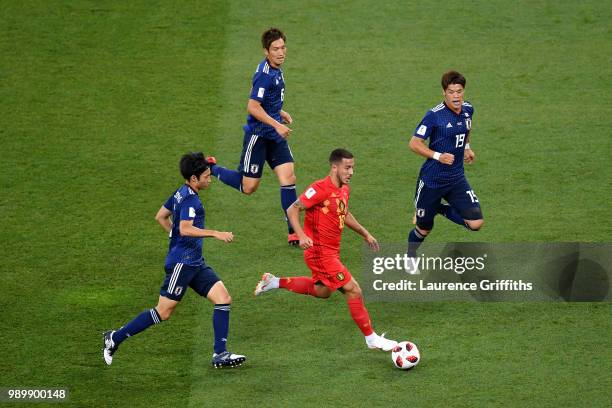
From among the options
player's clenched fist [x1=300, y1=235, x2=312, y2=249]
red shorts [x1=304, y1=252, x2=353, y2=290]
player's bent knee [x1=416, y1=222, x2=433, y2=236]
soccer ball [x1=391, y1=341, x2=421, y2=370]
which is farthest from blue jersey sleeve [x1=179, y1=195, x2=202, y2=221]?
player's bent knee [x1=416, y1=222, x2=433, y2=236]

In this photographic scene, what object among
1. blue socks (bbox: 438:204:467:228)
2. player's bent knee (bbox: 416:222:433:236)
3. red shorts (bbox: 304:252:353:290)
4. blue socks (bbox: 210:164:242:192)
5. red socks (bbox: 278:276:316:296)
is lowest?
red socks (bbox: 278:276:316:296)

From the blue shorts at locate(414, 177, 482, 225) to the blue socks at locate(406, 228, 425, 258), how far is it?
336mm

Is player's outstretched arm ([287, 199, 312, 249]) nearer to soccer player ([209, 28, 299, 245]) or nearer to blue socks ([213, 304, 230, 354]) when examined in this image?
blue socks ([213, 304, 230, 354])

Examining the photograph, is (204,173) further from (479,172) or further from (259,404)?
(479,172)

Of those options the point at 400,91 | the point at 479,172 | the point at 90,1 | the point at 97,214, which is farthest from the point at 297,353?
the point at 90,1

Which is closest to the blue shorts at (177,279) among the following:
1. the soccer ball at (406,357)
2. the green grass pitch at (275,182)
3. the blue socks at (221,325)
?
the blue socks at (221,325)

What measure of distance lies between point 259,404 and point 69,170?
587cm

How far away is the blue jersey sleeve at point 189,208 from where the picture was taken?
993 centimetres

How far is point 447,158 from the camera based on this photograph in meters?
11.3

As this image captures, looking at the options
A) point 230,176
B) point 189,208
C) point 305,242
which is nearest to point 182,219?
point 189,208

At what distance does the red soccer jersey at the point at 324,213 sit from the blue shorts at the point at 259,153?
7.61 feet

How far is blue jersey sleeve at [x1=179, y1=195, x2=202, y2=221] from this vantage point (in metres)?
9.93

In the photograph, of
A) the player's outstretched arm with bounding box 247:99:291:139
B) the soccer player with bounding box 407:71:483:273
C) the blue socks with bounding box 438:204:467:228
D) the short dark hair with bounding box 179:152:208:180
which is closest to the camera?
the short dark hair with bounding box 179:152:208:180

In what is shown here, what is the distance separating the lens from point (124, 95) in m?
16.2
